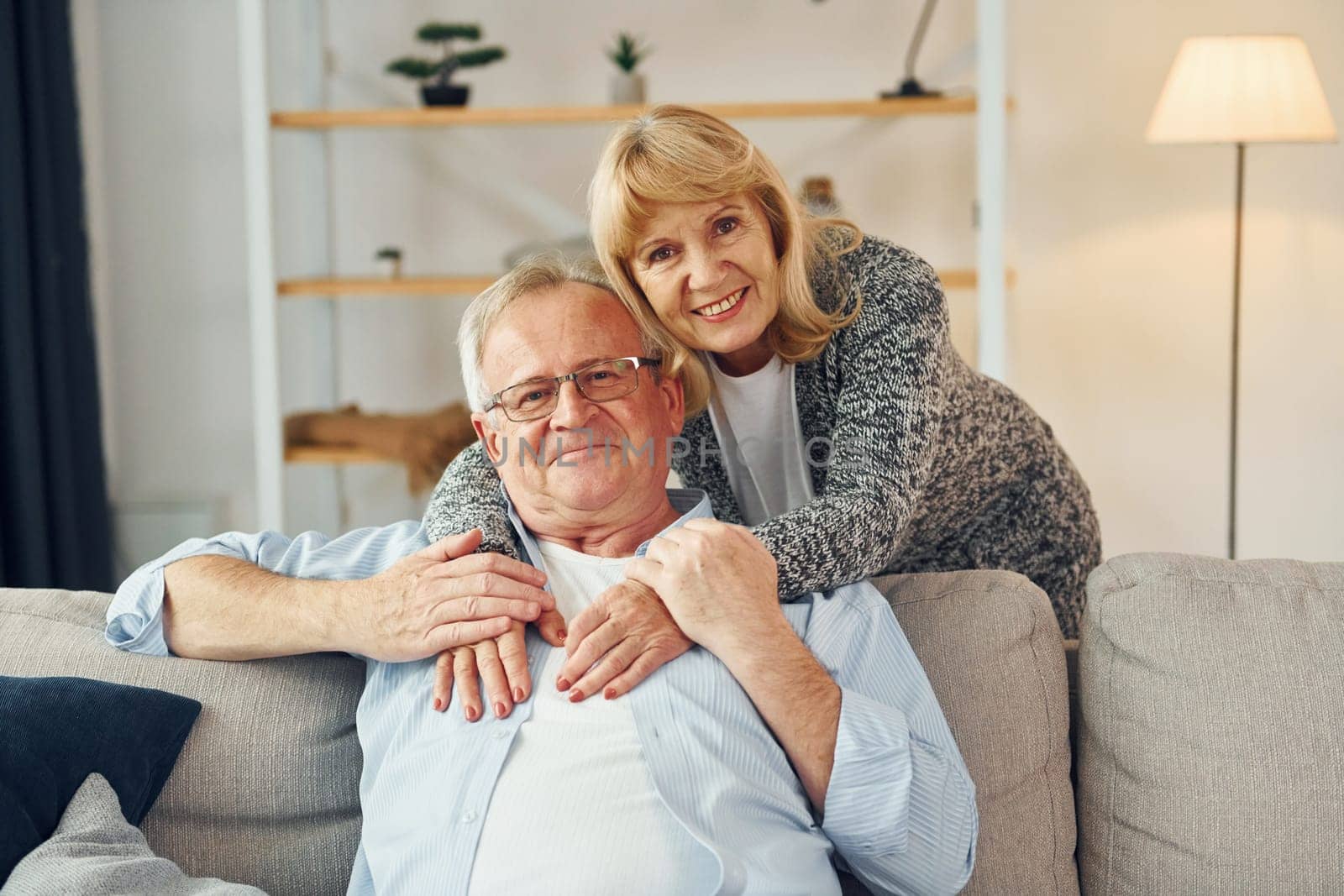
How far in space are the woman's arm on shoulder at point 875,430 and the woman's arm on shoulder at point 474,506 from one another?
0.97 feet

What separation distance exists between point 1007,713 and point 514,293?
739 millimetres

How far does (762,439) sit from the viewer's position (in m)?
1.70

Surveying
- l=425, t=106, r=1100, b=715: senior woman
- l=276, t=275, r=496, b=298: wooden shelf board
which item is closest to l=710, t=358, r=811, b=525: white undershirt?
l=425, t=106, r=1100, b=715: senior woman

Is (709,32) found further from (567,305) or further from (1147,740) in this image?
(1147,740)

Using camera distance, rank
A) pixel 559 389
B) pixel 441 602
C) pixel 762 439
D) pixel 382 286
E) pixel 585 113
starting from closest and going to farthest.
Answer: pixel 441 602
pixel 559 389
pixel 762 439
pixel 585 113
pixel 382 286

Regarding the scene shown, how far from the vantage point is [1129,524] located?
143 inches

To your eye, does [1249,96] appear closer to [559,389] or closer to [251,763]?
[559,389]

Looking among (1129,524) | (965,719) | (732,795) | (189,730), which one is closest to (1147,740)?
(965,719)

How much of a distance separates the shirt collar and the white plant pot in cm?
189

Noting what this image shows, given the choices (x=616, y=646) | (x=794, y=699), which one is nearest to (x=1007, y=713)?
Answer: (x=794, y=699)

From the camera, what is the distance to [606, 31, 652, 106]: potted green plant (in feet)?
10.7

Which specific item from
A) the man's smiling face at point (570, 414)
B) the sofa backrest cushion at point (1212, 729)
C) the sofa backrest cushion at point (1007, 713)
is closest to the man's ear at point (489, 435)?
the man's smiling face at point (570, 414)

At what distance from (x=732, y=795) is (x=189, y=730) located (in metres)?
0.61

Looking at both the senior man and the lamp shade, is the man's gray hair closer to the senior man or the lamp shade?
the senior man
